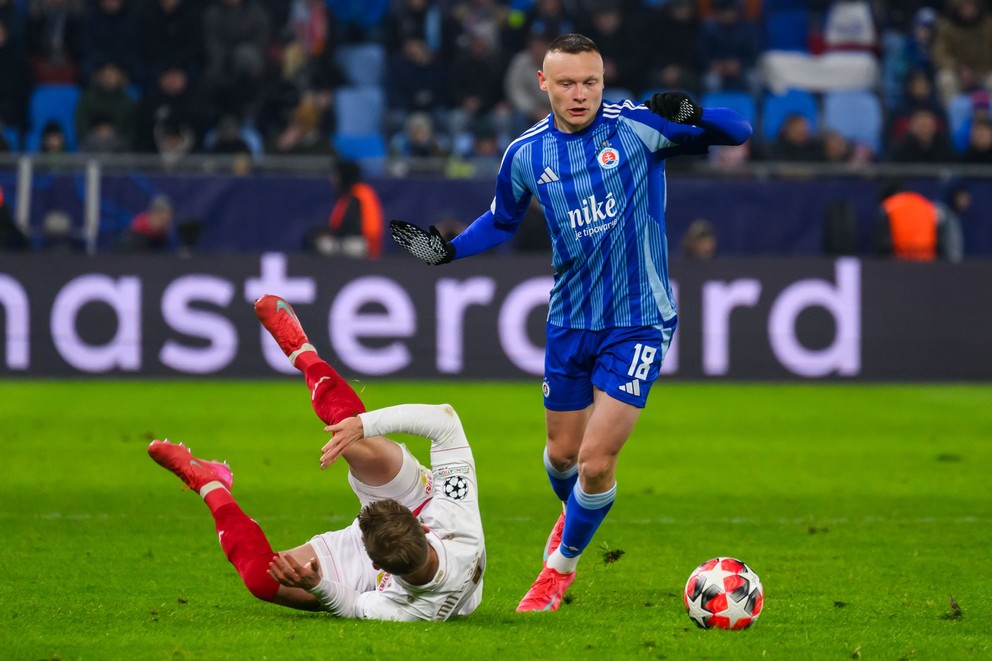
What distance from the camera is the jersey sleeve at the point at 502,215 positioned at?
666 centimetres

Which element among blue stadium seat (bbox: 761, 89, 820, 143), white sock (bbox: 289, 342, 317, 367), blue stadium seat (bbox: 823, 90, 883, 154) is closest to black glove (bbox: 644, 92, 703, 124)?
white sock (bbox: 289, 342, 317, 367)

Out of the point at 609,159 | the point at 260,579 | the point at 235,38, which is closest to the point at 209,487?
the point at 260,579

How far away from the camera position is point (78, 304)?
14.9 metres

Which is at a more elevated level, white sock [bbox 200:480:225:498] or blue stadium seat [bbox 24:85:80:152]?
blue stadium seat [bbox 24:85:80:152]

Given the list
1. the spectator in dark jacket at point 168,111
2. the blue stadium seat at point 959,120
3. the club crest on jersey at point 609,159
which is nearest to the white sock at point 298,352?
the club crest on jersey at point 609,159

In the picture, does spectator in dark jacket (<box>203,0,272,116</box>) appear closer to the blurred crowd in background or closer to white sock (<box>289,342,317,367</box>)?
the blurred crowd in background

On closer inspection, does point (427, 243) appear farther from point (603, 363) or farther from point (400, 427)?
point (400, 427)

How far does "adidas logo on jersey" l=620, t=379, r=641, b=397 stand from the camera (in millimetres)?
6340

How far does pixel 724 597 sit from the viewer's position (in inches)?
231

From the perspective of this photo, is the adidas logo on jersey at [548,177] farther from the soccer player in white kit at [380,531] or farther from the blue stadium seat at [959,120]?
the blue stadium seat at [959,120]

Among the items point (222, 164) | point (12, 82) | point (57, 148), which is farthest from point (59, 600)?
point (12, 82)

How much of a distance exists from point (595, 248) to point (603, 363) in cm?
51

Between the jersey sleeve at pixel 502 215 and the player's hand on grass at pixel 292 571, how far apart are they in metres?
1.70

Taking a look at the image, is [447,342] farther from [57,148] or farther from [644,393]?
[644,393]
